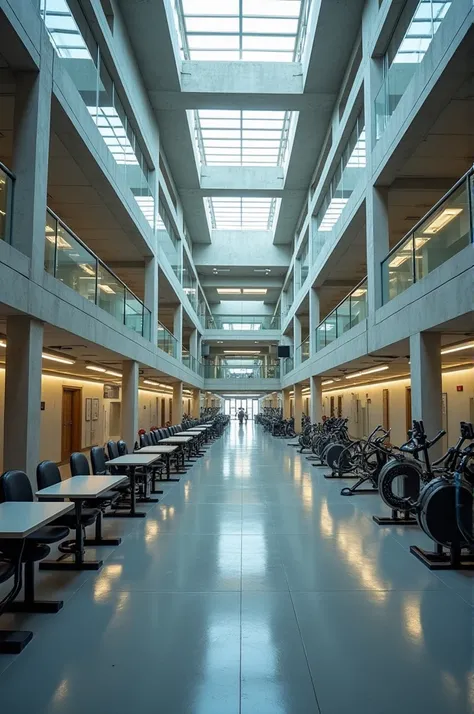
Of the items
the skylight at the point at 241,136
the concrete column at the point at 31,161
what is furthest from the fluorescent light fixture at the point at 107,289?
the skylight at the point at 241,136

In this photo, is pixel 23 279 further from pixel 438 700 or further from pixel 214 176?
pixel 214 176

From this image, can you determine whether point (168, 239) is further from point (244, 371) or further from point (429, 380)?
point (244, 371)

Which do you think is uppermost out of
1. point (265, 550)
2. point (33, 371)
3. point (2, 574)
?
point (33, 371)

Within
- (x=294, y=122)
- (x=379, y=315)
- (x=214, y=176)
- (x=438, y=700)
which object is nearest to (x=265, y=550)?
(x=438, y=700)

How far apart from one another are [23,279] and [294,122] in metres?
12.4

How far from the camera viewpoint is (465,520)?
4012 mm

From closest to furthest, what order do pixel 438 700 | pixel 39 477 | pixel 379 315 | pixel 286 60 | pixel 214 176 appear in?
1. pixel 438 700
2. pixel 39 477
3. pixel 379 315
4. pixel 286 60
5. pixel 214 176

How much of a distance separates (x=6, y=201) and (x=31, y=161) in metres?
0.62

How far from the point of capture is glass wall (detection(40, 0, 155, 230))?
6.34m

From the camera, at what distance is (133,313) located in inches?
415

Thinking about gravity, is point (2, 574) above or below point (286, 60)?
below

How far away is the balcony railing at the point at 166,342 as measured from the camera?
45.6 feet

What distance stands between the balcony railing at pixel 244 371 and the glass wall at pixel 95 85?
1659 centimetres

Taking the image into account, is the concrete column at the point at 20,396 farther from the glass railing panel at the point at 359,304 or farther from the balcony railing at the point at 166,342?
the balcony railing at the point at 166,342
